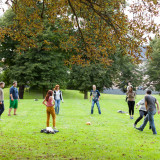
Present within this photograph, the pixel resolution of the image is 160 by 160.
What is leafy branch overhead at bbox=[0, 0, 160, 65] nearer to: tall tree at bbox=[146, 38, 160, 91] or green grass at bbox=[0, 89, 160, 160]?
green grass at bbox=[0, 89, 160, 160]

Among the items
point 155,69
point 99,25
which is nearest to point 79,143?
point 99,25

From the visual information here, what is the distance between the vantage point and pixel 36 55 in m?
35.0

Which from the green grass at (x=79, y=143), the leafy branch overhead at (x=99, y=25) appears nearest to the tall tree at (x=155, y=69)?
the green grass at (x=79, y=143)

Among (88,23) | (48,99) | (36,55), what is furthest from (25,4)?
(36,55)

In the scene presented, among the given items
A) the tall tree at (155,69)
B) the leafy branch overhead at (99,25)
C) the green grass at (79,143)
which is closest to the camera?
the green grass at (79,143)

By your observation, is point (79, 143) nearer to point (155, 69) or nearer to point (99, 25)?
point (99, 25)

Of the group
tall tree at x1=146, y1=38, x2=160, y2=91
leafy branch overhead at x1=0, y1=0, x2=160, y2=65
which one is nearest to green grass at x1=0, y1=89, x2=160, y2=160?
leafy branch overhead at x1=0, y1=0, x2=160, y2=65

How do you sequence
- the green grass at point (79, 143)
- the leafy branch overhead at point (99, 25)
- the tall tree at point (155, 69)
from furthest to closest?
the tall tree at point (155, 69) → the leafy branch overhead at point (99, 25) → the green grass at point (79, 143)

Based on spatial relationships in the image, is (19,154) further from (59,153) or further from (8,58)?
(8,58)

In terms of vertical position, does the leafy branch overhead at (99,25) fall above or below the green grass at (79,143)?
above

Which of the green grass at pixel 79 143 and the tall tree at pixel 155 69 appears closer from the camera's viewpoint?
the green grass at pixel 79 143

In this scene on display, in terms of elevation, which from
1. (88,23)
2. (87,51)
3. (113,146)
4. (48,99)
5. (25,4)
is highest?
(25,4)

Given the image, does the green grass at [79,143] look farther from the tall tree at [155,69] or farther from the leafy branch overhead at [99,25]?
the tall tree at [155,69]

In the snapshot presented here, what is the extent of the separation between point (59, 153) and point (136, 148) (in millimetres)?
2710
